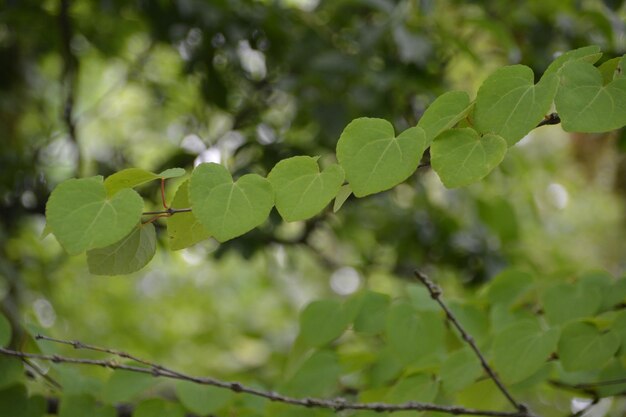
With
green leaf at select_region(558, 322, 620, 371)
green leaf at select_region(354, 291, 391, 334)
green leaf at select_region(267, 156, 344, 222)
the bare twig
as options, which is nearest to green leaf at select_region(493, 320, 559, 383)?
green leaf at select_region(558, 322, 620, 371)

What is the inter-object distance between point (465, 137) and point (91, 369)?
1739 mm

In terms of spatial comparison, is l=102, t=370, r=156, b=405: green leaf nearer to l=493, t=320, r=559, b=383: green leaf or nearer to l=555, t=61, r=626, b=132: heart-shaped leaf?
l=493, t=320, r=559, b=383: green leaf

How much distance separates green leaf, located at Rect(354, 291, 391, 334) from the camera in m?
0.72

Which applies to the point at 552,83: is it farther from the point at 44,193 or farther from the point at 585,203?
the point at 585,203

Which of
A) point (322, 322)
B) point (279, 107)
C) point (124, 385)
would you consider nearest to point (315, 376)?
point (322, 322)

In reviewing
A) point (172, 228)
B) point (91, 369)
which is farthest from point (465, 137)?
point (91, 369)

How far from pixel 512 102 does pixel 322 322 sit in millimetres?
333

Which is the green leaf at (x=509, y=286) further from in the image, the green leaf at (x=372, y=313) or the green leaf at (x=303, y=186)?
the green leaf at (x=303, y=186)

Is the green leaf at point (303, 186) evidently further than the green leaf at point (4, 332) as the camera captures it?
No

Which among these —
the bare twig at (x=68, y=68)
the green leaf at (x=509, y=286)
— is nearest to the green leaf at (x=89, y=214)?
the green leaf at (x=509, y=286)

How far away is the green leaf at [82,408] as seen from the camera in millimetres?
666

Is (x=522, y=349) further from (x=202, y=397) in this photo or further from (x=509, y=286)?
(x=202, y=397)

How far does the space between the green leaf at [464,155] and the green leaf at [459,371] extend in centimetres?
24

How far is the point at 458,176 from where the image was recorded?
467 mm
